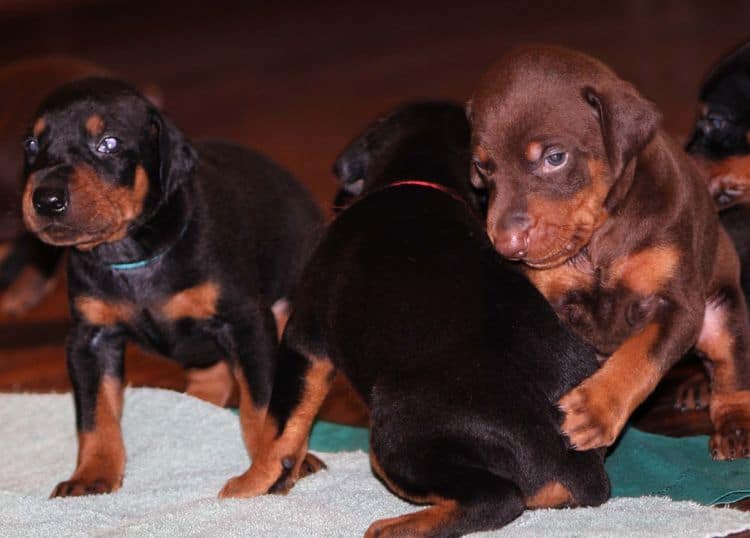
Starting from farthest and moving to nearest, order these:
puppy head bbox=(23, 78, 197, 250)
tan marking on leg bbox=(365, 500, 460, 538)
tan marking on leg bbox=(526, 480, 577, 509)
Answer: puppy head bbox=(23, 78, 197, 250) < tan marking on leg bbox=(526, 480, 577, 509) < tan marking on leg bbox=(365, 500, 460, 538)

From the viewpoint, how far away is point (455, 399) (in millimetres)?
3518

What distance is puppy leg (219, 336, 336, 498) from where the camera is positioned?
4090 mm

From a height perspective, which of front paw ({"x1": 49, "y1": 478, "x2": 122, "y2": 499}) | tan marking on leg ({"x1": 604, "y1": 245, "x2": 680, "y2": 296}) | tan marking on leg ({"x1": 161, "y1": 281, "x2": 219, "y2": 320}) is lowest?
front paw ({"x1": 49, "y1": 478, "x2": 122, "y2": 499})

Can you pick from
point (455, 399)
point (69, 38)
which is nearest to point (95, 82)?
point (455, 399)

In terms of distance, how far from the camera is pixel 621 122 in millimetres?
3836

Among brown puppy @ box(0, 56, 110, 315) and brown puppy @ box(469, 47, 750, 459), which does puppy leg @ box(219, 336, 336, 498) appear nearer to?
brown puppy @ box(469, 47, 750, 459)

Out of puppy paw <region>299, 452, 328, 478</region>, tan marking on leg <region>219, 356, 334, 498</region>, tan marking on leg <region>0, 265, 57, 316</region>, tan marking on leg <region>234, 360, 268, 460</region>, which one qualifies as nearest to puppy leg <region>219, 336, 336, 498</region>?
tan marking on leg <region>219, 356, 334, 498</region>

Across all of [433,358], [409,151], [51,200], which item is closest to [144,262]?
[51,200]

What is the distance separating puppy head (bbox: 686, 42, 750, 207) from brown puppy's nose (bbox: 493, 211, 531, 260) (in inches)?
50.3

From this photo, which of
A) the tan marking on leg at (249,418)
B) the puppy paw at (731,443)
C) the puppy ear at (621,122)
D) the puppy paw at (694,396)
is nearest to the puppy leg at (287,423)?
the tan marking on leg at (249,418)

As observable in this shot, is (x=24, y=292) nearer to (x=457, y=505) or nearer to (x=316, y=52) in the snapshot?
(x=457, y=505)

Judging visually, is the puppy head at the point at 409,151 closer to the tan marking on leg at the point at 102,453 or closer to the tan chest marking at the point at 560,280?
the tan chest marking at the point at 560,280

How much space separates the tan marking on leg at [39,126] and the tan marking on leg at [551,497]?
2.05 metres

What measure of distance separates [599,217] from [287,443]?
119 cm
